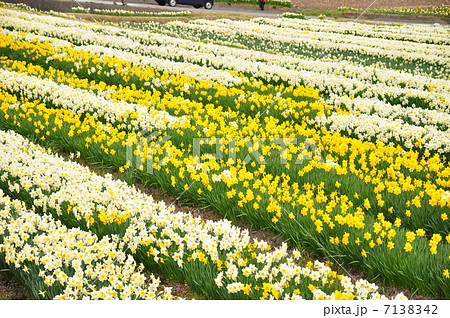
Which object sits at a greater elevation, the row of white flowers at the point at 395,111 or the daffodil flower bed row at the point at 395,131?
the row of white flowers at the point at 395,111

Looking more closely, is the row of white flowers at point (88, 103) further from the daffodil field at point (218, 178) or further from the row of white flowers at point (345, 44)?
the row of white flowers at point (345, 44)

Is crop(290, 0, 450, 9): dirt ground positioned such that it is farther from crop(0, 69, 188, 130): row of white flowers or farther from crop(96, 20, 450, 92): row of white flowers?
crop(0, 69, 188, 130): row of white flowers

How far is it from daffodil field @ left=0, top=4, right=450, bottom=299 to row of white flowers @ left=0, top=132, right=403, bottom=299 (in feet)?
0.07

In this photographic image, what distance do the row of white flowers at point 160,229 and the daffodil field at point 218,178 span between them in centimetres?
2

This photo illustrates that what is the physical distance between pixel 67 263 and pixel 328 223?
3.04 meters

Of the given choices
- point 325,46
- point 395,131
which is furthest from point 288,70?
point 325,46

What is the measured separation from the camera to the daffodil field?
14.0 feet

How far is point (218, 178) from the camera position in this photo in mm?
6176

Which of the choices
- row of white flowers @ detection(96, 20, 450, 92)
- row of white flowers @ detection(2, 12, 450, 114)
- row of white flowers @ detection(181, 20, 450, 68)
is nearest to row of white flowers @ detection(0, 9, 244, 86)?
row of white flowers @ detection(2, 12, 450, 114)

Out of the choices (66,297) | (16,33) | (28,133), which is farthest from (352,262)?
(16,33)

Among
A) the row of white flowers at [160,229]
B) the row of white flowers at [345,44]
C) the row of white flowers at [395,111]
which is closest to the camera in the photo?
the row of white flowers at [160,229]

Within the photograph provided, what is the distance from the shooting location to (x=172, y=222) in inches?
201

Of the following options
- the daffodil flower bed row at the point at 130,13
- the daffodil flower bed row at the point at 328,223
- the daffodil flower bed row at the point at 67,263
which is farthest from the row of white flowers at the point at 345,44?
the daffodil flower bed row at the point at 67,263

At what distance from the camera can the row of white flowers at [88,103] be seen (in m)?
8.67
